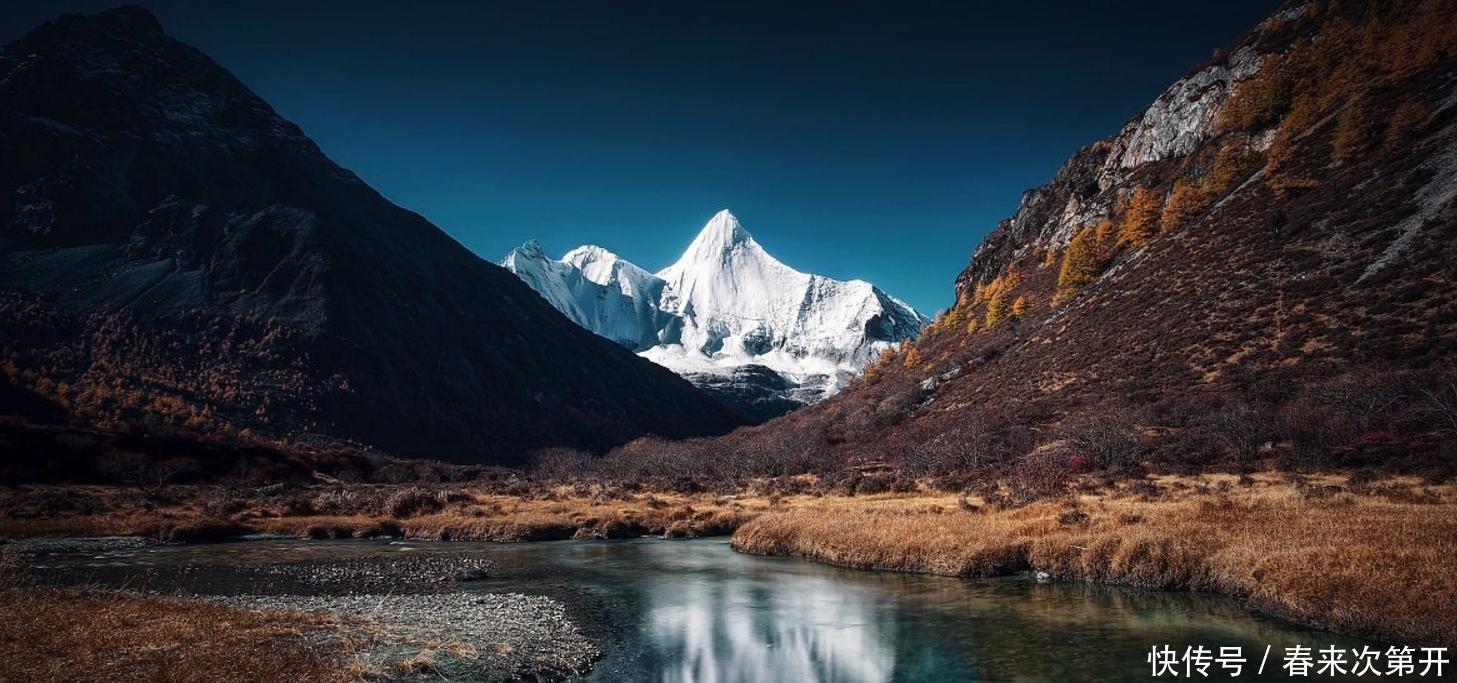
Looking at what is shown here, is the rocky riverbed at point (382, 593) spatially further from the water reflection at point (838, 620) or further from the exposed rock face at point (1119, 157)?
the exposed rock face at point (1119, 157)

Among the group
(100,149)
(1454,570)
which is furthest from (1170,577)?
(100,149)

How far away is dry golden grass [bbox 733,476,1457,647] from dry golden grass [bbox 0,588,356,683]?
81.9ft

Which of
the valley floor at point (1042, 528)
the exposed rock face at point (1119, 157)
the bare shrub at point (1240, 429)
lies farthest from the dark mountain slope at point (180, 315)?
the bare shrub at point (1240, 429)

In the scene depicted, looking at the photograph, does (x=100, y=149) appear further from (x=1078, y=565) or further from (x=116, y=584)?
(x=1078, y=565)

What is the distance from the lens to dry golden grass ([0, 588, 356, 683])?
1283 centimetres

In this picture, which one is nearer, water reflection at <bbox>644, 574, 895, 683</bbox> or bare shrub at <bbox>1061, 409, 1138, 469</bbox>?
water reflection at <bbox>644, 574, 895, 683</bbox>

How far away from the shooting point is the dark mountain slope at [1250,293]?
45.5m

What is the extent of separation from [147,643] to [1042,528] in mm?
32457

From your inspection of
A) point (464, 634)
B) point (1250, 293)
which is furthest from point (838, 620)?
point (1250, 293)

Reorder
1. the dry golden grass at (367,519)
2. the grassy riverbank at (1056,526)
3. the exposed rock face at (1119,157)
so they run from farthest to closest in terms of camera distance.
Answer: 1. the exposed rock face at (1119,157)
2. the dry golden grass at (367,519)
3. the grassy riverbank at (1056,526)

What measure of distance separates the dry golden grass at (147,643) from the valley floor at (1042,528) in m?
0.26

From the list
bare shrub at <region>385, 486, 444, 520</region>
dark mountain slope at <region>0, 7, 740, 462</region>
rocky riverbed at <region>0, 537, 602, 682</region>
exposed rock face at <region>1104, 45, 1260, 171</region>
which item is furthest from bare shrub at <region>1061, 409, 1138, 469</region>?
dark mountain slope at <region>0, 7, 740, 462</region>

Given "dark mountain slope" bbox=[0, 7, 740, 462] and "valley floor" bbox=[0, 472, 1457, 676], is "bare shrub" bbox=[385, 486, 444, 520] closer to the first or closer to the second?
"valley floor" bbox=[0, 472, 1457, 676]

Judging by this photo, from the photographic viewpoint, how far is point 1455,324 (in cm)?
4462
